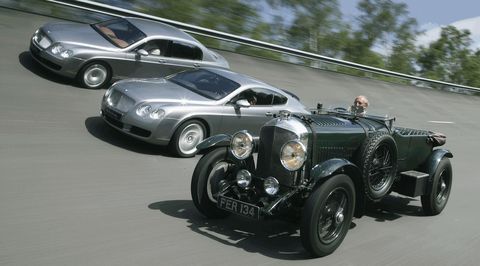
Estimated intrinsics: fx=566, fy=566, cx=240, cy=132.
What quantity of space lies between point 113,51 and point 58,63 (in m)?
1.06

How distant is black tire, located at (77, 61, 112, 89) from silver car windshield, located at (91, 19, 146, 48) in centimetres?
54

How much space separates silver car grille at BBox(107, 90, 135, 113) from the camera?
8758mm

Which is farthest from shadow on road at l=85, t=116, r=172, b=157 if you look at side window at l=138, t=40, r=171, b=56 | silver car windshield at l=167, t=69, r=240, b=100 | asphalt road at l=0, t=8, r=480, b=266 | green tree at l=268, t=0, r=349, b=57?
green tree at l=268, t=0, r=349, b=57

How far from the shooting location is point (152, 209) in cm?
627

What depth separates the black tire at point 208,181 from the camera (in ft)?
19.5

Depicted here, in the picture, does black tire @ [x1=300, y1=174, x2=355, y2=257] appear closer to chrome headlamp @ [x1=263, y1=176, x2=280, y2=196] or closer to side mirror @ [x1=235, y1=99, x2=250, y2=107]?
chrome headlamp @ [x1=263, y1=176, x2=280, y2=196]

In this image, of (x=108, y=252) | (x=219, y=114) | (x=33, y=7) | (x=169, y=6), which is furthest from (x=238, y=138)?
(x=169, y=6)

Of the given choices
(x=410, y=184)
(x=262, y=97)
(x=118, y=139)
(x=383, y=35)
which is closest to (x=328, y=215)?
(x=410, y=184)

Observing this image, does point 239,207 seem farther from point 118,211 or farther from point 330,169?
point 118,211

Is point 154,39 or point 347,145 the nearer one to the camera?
point 347,145

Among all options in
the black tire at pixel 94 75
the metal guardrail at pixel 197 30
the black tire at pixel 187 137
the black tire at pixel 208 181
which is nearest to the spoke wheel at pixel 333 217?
the black tire at pixel 208 181

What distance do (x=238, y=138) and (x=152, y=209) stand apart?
131 cm

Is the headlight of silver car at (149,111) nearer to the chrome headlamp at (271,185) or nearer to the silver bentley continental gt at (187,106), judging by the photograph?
the silver bentley continental gt at (187,106)

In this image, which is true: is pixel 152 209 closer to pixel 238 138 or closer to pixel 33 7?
pixel 238 138
